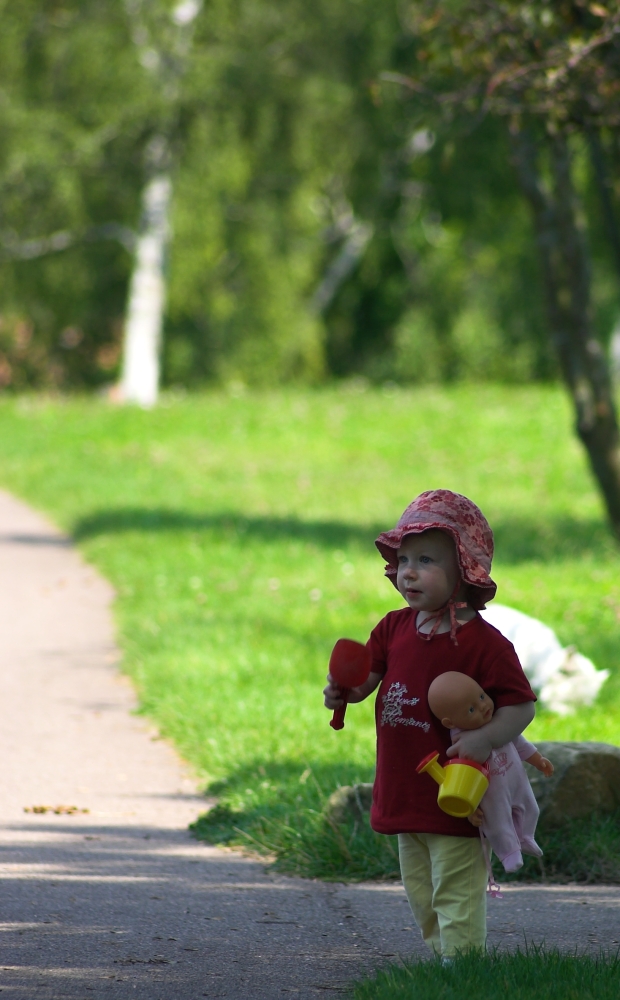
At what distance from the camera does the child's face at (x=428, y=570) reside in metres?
3.42

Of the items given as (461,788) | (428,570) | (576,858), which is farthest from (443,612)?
(576,858)

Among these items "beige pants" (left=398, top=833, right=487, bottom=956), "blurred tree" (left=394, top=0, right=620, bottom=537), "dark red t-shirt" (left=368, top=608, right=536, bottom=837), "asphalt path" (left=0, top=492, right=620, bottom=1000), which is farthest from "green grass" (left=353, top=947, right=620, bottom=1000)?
"blurred tree" (left=394, top=0, right=620, bottom=537)

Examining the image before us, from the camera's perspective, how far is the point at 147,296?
26391mm

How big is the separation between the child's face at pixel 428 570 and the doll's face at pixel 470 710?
0.25 metres

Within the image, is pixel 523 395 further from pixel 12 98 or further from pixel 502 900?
pixel 502 900

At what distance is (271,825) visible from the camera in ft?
16.2

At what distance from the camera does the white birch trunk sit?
25.8 metres

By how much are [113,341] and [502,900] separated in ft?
117

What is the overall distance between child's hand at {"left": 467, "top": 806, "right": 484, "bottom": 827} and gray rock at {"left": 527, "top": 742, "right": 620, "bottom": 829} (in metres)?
1.43

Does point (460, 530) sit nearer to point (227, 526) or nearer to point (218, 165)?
point (227, 526)

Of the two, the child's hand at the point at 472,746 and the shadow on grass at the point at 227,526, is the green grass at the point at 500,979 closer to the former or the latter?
the child's hand at the point at 472,746

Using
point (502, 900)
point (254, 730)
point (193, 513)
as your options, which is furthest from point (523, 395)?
point (502, 900)

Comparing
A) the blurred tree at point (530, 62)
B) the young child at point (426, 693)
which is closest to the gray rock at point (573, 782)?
the young child at point (426, 693)

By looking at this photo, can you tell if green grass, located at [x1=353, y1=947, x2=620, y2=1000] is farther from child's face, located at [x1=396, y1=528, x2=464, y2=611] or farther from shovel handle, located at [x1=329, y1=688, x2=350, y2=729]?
child's face, located at [x1=396, y1=528, x2=464, y2=611]
